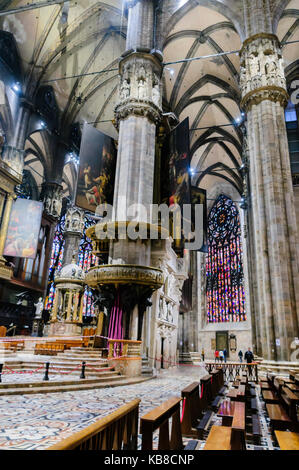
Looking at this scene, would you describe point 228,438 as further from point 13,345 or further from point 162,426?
point 13,345

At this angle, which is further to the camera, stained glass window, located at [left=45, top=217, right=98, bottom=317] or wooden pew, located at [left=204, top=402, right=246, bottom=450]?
stained glass window, located at [left=45, top=217, right=98, bottom=317]

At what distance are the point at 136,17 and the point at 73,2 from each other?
6.17m

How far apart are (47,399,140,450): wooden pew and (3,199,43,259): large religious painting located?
1722 centimetres

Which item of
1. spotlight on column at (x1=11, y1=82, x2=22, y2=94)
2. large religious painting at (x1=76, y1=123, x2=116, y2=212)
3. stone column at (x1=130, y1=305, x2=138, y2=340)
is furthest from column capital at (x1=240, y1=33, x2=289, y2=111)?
spotlight on column at (x1=11, y1=82, x2=22, y2=94)

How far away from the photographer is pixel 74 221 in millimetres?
26047

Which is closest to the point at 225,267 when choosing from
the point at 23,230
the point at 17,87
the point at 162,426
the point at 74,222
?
the point at 74,222

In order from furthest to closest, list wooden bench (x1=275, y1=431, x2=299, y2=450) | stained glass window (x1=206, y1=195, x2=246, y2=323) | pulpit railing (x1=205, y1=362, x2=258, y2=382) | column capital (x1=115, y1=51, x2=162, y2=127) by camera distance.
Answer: stained glass window (x1=206, y1=195, x2=246, y2=323) < column capital (x1=115, y1=51, x2=162, y2=127) < pulpit railing (x1=205, y1=362, x2=258, y2=382) < wooden bench (x1=275, y1=431, x2=299, y2=450)

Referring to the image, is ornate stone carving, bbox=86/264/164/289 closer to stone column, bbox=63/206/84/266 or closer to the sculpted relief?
the sculpted relief

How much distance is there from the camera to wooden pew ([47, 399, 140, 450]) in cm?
142

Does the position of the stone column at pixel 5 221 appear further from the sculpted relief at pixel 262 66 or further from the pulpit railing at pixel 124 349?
the sculpted relief at pixel 262 66

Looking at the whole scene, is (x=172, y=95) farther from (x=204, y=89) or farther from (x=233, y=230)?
(x=233, y=230)

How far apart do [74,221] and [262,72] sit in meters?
17.6

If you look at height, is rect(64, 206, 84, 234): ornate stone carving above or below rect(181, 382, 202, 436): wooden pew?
above

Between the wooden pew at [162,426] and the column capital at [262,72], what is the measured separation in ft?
43.4
